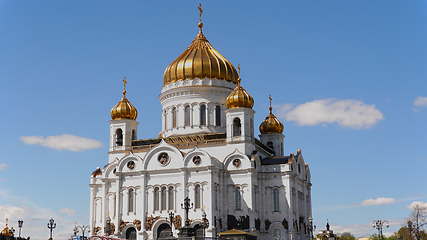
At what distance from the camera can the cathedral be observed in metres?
52.6

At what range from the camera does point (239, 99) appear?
181 ft

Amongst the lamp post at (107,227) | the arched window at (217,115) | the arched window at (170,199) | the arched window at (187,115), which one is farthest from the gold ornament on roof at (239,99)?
the lamp post at (107,227)

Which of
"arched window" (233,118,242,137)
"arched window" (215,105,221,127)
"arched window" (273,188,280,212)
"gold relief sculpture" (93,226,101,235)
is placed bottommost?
"gold relief sculpture" (93,226,101,235)

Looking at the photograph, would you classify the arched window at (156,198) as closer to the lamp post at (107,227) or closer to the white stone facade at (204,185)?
the white stone facade at (204,185)

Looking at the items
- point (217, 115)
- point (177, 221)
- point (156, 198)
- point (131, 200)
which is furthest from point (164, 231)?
point (217, 115)

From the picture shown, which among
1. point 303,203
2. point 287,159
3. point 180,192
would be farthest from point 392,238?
point 180,192

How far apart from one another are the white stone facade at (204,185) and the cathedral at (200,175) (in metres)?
0.08

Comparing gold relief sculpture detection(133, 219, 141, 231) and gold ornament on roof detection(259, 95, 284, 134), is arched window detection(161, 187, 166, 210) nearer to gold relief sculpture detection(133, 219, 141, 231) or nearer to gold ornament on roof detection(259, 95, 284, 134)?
gold relief sculpture detection(133, 219, 141, 231)

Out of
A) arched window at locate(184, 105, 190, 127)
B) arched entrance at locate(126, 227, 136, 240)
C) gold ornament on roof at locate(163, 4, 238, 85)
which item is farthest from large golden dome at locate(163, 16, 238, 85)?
arched entrance at locate(126, 227, 136, 240)

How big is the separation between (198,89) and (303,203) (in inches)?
558

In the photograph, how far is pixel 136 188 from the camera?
179ft

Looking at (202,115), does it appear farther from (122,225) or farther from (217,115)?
(122,225)

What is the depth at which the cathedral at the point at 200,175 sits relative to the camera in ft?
173

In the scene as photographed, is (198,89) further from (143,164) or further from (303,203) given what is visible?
(303,203)
